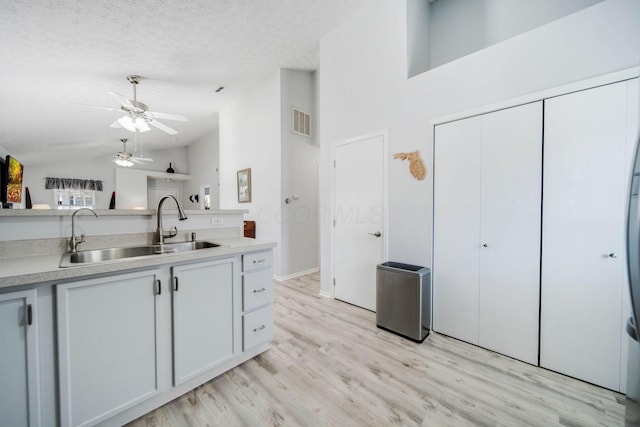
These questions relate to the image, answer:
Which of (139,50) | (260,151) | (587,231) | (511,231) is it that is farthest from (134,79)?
(587,231)

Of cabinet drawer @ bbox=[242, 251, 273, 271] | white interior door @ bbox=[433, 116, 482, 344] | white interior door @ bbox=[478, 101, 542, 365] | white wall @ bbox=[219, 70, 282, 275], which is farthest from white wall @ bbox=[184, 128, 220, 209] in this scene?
white interior door @ bbox=[478, 101, 542, 365]

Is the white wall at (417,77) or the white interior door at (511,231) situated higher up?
the white wall at (417,77)

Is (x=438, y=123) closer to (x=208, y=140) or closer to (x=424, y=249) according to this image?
(x=424, y=249)

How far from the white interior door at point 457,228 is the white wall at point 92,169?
8660mm

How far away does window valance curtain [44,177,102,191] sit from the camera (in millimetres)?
6273

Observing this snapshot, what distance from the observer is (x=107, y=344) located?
3.83 ft

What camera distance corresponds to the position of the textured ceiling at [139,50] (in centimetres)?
228

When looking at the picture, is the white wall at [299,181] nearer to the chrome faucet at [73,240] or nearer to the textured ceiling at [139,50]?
the textured ceiling at [139,50]

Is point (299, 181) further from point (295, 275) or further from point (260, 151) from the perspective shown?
point (295, 275)

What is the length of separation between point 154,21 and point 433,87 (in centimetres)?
297

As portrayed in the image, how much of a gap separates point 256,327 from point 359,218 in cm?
167

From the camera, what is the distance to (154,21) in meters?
2.46

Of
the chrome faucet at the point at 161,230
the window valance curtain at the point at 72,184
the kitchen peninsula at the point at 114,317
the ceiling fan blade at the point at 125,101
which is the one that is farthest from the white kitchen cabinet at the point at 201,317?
the window valance curtain at the point at 72,184

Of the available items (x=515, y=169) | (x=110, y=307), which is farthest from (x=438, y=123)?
(x=110, y=307)
